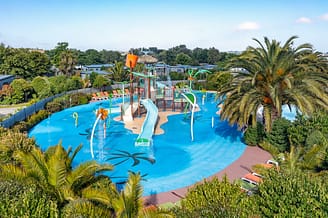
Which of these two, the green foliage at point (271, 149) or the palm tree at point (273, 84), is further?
the palm tree at point (273, 84)

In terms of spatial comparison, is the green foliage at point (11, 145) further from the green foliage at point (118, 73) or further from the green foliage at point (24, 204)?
the green foliage at point (118, 73)

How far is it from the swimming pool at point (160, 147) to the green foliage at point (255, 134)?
743mm

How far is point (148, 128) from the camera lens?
2314 cm

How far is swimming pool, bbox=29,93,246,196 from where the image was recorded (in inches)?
637

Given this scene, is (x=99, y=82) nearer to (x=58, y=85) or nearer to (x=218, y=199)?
(x=58, y=85)

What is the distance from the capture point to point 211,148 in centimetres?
2075

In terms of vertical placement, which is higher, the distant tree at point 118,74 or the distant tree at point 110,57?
the distant tree at point 110,57

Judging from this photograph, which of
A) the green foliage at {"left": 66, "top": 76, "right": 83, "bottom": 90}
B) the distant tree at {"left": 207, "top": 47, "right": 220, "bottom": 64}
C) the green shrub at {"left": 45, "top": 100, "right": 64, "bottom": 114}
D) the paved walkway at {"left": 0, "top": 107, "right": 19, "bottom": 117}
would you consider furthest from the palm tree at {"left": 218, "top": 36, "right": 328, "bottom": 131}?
the distant tree at {"left": 207, "top": 47, "right": 220, "bottom": 64}

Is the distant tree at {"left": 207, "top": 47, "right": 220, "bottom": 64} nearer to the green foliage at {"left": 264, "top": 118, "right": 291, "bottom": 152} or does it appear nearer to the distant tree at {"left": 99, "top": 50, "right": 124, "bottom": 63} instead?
the distant tree at {"left": 99, "top": 50, "right": 124, "bottom": 63}

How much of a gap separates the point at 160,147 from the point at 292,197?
1342 centimetres

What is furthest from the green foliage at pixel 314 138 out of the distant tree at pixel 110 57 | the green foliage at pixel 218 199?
the distant tree at pixel 110 57

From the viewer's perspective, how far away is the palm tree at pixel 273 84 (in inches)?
662

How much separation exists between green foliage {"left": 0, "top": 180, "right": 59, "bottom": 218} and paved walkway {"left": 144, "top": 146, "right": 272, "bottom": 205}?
21.4ft

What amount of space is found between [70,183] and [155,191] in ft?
18.8
